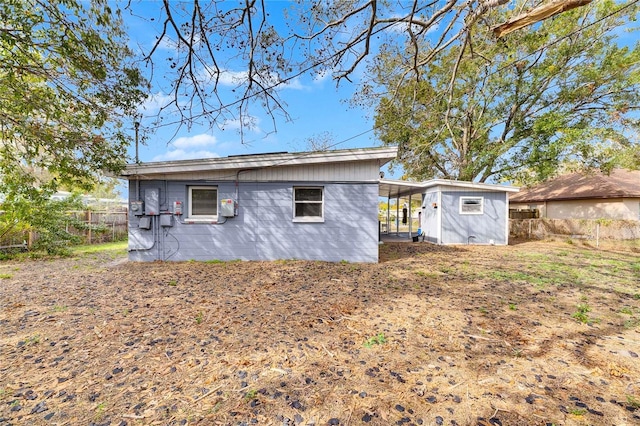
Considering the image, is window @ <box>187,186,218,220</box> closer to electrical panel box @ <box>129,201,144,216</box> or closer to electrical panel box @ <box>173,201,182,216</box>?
electrical panel box @ <box>173,201,182,216</box>

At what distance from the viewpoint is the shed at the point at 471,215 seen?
12055 millimetres

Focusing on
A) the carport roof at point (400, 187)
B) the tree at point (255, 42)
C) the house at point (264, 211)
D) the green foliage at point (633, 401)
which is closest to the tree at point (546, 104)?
the carport roof at point (400, 187)

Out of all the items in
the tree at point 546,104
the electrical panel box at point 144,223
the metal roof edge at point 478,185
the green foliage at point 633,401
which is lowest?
the green foliage at point 633,401

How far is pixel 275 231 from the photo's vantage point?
8.01 metres

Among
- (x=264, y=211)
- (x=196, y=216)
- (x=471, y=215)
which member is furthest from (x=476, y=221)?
(x=196, y=216)

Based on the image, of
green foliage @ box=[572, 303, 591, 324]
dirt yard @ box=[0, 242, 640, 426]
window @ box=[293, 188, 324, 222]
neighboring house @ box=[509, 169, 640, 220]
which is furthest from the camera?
neighboring house @ box=[509, 169, 640, 220]

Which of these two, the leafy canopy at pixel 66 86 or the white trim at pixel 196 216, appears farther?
the white trim at pixel 196 216

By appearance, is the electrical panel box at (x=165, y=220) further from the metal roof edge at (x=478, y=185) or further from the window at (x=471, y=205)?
the window at (x=471, y=205)

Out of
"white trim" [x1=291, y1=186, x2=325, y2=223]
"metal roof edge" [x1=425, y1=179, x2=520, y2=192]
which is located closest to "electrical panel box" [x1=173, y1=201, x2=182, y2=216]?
"white trim" [x1=291, y1=186, x2=325, y2=223]

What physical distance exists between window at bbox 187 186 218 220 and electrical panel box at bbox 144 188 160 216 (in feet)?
2.77

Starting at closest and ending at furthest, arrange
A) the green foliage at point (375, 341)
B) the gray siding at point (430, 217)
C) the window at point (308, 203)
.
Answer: the green foliage at point (375, 341)
the window at point (308, 203)
the gray siding at point (430, 217)

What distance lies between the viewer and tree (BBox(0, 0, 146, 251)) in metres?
4.25

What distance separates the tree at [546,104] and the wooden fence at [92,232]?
1335cm

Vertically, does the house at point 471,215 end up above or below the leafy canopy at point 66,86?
below
